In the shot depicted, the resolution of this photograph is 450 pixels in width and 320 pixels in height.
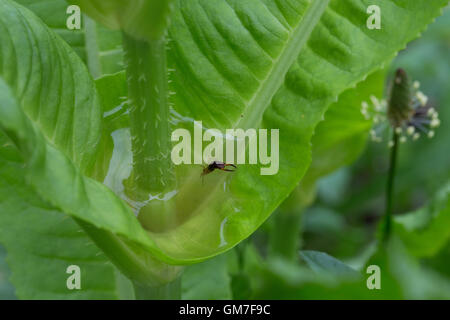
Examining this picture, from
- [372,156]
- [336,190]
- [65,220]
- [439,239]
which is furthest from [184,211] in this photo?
[372,156]

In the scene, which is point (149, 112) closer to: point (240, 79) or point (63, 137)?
point (63, 137)

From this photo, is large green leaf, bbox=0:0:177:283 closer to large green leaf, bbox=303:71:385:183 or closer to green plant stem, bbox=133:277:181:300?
green plant stem, bbox=133:277:181:300

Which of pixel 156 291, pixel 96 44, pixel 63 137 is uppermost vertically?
pixel 96 44

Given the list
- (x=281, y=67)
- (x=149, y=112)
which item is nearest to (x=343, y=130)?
(x=281, y=67)

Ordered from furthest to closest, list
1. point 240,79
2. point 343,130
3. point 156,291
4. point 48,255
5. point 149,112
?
point 343,130 → point 48,255 → point 240,79 → point 156,291 → point 149,112

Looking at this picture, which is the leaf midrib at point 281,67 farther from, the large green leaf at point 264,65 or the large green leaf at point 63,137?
the large green leaf at point 63,137

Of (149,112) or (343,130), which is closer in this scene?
(149,112)
